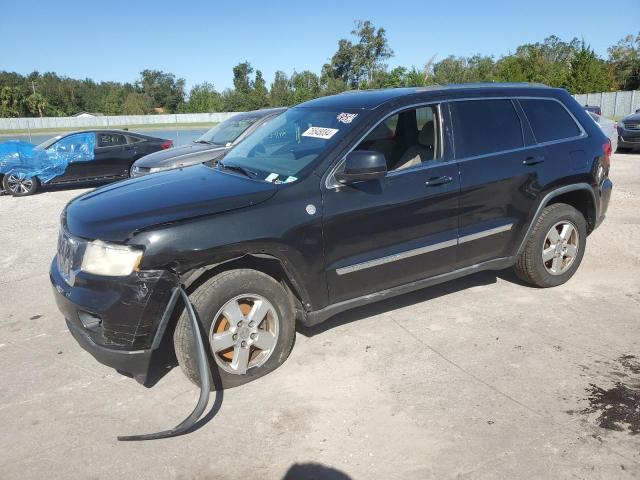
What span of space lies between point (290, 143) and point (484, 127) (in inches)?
63.7

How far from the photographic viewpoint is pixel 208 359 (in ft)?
11.0

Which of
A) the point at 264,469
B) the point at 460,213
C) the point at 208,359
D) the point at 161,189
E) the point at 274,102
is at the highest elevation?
the point at 274,102

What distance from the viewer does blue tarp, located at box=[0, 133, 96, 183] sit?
1201 cm

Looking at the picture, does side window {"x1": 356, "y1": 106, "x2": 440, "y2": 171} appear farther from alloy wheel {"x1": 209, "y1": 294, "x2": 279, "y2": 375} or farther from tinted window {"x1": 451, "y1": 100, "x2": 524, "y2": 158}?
alloy wheel {"x1": 209, "y1": 294, "x2": 279, "y2": 375}

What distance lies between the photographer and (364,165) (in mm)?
3582

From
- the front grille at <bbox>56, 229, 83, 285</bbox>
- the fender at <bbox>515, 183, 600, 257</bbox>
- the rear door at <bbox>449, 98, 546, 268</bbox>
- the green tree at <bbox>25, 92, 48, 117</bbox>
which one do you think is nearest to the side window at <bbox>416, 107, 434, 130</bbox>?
the rear door at <bbox>449, 98, 546, 268</bbox>

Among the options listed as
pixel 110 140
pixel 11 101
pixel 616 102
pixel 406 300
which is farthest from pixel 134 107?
pixel 406 300

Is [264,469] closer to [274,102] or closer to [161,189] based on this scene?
[161,189]

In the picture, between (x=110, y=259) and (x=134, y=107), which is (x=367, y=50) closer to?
(x=134, y=107)

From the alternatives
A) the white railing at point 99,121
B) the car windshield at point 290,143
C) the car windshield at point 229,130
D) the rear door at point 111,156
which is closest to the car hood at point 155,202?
the car windshield at point 290,143

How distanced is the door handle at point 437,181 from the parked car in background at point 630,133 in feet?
45.9

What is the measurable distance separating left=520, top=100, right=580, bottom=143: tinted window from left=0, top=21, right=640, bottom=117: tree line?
24398mm

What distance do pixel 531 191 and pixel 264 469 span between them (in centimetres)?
321

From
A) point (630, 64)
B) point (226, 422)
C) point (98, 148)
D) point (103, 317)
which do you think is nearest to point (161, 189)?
point (103, 317)
